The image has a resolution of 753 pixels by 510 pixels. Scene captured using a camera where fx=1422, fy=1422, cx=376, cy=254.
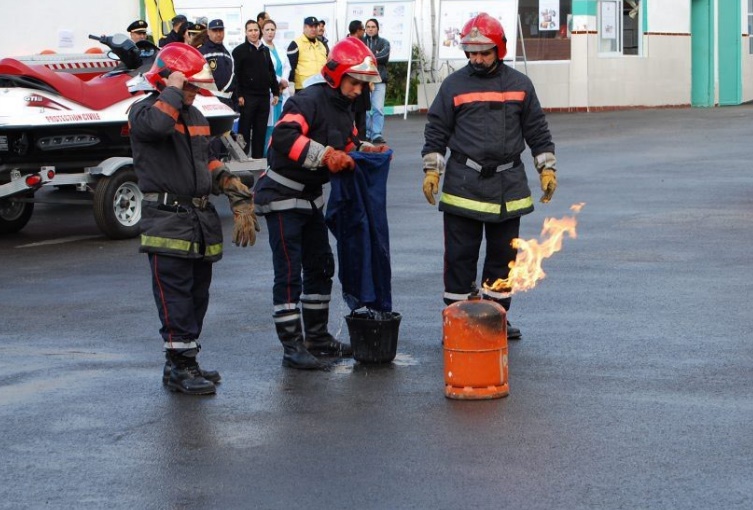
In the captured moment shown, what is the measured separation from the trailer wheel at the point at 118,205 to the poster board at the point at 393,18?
16019 mm

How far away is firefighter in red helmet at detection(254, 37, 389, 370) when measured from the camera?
304 inches

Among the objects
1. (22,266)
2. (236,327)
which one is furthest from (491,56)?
(22,266)

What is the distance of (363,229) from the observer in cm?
798

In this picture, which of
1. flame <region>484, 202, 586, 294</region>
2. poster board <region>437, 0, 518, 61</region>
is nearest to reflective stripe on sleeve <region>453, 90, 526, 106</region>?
flame <region>484, 202, 586, 294</region>

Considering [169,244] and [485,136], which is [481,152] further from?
[169,244]

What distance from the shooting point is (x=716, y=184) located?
16.6m

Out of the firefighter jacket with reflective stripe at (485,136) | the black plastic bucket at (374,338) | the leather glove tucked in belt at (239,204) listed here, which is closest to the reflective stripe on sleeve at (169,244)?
the leather glove tucked in belt at (239,204)

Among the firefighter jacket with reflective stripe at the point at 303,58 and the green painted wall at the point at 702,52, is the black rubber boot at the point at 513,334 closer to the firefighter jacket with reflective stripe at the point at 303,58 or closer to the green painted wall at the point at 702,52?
the firefighter jacket with reflective stripe at the point at 303,58

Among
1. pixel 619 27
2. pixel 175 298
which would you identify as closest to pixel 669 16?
pixel 619 27

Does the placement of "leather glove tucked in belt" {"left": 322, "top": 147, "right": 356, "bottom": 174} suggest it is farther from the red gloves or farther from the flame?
the flame

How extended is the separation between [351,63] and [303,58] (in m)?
12.3

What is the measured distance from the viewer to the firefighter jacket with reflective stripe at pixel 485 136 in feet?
27.1

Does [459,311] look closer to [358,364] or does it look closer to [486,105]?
[358,364]

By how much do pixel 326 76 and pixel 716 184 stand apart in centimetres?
968
